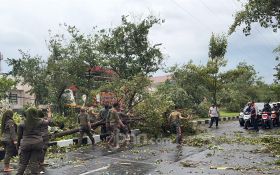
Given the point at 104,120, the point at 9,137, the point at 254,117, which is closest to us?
the point at 9,137

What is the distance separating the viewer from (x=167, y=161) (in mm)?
12867

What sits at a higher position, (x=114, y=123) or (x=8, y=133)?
(x=114, y=123)

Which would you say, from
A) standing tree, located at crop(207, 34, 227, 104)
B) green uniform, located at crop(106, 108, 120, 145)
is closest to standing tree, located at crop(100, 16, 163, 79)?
standing tree, located at crop(207, 34, 227, 104)

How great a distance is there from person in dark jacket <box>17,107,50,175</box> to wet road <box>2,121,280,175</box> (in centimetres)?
204

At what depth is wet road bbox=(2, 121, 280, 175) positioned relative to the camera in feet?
36.6

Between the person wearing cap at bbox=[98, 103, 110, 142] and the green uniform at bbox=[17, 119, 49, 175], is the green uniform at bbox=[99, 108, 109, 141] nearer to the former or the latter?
the person wearing cap at bbox=[98, 103, 110, 142]

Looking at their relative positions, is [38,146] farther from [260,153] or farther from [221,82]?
[221,82]

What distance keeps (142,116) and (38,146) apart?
1236 centimetres

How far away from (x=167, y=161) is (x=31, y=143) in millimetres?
5079

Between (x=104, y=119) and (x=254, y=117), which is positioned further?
(x=254, y=117)

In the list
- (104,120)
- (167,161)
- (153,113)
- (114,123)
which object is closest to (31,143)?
(167,161)

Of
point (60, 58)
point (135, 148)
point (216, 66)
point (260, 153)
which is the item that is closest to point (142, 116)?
point (135, 148)

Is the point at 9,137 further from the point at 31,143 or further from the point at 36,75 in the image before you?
the point at 36,75

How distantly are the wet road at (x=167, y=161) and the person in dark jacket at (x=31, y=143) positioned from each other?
2.04 metres
